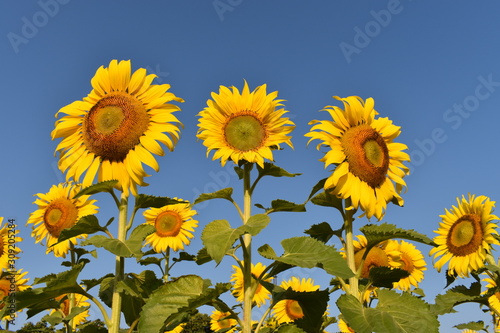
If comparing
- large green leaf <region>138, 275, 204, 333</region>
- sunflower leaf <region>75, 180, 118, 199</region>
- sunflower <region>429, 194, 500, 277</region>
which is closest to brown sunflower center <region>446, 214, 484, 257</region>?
sunflower <region>429, 194, 500, 277</region>

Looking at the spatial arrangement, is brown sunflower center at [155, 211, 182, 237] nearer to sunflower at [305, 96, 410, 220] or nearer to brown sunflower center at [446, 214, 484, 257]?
brown sunflower center at [446, 214, 484, 257]

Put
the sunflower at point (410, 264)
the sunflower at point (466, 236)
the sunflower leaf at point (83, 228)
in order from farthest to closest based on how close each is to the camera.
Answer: the sunflower at point (410, 264) → the sunflower at point (466, 236) → the sunflower leaf at point (83, 228)

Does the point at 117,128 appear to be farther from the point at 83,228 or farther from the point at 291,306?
the point at 291,306

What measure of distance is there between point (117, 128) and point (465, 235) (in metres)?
5.32

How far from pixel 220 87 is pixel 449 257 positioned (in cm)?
470

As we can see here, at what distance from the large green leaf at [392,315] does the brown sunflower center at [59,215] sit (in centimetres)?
510

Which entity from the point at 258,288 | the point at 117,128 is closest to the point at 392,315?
the point at 117,128

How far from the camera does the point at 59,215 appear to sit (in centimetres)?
774

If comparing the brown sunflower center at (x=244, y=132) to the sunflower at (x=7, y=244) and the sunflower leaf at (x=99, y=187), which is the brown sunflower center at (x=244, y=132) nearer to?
the sunflower leaf at (x=99, y=187)

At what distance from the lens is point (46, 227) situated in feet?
25.5

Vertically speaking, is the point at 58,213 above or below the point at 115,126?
above

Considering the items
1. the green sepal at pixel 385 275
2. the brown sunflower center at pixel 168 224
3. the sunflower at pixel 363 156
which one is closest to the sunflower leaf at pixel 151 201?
the sunflower at pixel 363 156

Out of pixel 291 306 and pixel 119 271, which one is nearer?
pixel 119 271

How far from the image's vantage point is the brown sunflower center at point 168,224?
10.6m
